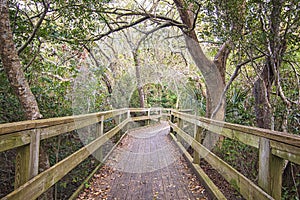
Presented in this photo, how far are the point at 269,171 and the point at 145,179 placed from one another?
2.26m

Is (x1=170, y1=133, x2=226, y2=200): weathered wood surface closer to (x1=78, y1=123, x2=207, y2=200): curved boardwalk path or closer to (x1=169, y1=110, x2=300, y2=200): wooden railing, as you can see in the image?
(x1=78, y1=123, x2=207, y2=200): curved boardwalk path

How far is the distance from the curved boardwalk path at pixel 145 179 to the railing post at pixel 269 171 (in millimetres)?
1309

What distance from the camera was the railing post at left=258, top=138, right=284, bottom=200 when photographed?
1.58 m

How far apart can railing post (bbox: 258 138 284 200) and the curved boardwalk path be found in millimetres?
1309

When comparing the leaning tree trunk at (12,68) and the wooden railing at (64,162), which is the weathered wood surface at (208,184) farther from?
the leaning tree trunk at (12,68)

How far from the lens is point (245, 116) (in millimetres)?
4270

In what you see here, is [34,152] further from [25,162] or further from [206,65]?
[206,65]

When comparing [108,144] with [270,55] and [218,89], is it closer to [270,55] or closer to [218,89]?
[218,89]

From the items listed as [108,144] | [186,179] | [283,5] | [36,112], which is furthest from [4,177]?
[283,5]

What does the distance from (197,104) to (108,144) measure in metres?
3.69

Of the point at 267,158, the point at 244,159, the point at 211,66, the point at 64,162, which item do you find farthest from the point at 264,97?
the point at 64,162

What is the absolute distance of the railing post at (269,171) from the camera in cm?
158

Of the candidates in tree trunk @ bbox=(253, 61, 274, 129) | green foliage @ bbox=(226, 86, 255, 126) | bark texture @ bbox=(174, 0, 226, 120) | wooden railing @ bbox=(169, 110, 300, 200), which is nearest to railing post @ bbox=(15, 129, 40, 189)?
wooden railing @ bbox=(169, 110, 300, 200)

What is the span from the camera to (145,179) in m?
3.59
